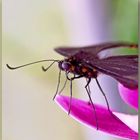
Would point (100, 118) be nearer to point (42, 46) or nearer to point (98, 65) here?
point (98, 65)

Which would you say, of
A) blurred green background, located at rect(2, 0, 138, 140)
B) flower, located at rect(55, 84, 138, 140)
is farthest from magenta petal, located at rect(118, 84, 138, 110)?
blurred green background, located at rect(2, 0, 138, 140)

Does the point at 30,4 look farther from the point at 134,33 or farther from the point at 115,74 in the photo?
the point at 115,74

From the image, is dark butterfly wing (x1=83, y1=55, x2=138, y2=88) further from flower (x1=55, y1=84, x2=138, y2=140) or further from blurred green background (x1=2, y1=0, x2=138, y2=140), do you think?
blurred green background (x1=2, y1=0, x2=138, y2=140)

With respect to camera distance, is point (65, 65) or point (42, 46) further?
point (42, 46)

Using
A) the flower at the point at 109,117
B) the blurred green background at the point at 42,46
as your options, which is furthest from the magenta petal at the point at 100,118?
the blurred green background at the point at 42,46

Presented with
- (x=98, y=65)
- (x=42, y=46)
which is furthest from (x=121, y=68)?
(x=42, y=46)

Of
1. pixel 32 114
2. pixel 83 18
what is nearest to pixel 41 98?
pixel 32 114
